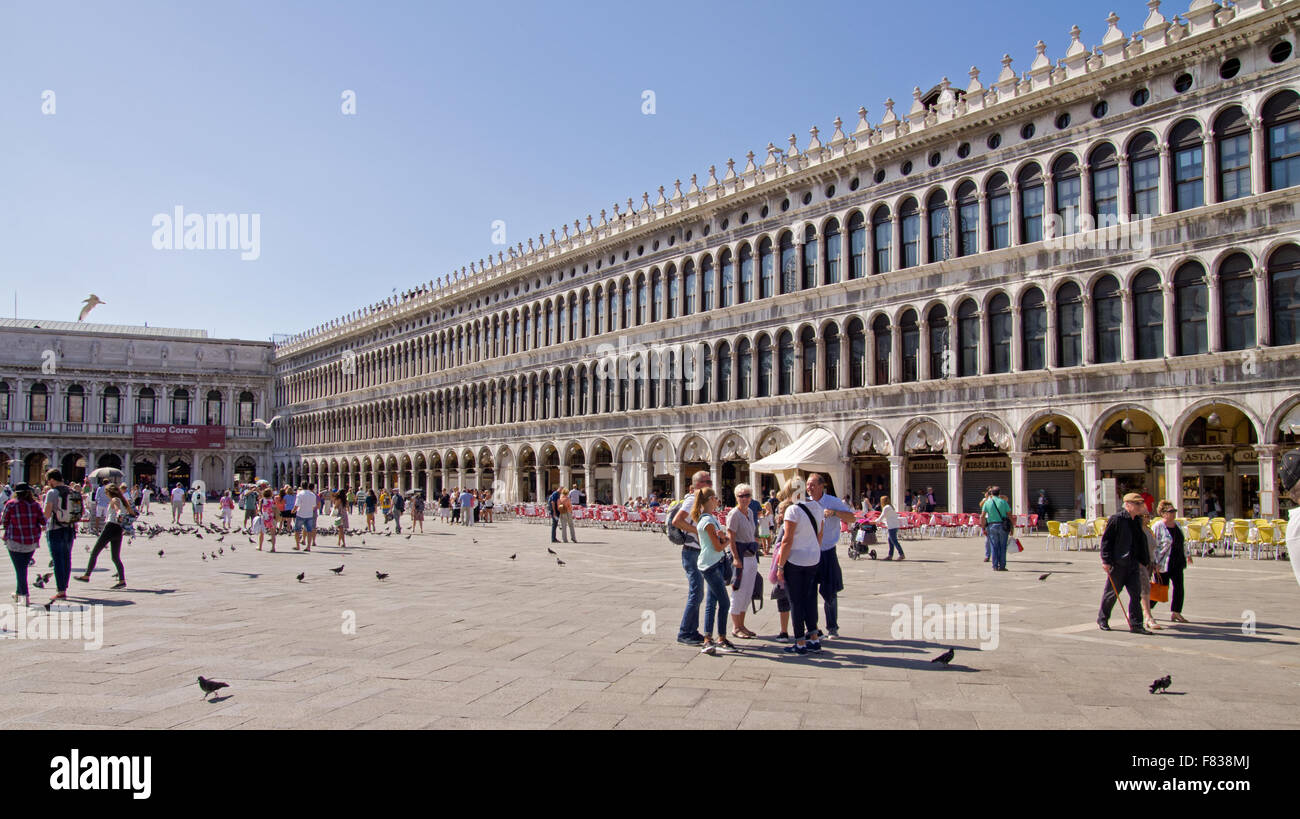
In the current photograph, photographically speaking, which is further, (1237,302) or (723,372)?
(723,372)

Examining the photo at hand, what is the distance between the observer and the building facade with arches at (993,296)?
23.5 meters

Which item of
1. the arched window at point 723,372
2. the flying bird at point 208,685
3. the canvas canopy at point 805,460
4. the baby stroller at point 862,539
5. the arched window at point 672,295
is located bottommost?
the baby stroller at point 862,539

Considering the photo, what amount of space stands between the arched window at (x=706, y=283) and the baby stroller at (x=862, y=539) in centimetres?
1946

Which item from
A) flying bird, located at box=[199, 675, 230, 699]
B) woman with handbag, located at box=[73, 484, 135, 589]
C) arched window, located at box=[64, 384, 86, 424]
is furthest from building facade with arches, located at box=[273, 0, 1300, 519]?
arched window, located at box=[64, 384, 86, 424]

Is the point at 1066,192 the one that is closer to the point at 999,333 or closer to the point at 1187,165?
the point at 1187,165

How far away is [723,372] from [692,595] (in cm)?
2968

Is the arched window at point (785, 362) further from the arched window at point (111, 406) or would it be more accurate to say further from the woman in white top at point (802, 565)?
the arched window at point (111, 406)

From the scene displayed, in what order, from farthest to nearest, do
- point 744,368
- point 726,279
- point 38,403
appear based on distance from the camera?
point 38,403 → point 726,279 → point 744,368

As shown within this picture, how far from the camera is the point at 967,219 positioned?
29.6m

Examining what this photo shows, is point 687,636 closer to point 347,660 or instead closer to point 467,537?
point 347,660

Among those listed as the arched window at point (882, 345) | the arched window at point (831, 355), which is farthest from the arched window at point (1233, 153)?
the arched window at point (831, 355)

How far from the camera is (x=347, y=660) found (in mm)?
7945

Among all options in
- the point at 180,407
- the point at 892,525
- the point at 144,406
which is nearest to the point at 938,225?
the point at 892,525
